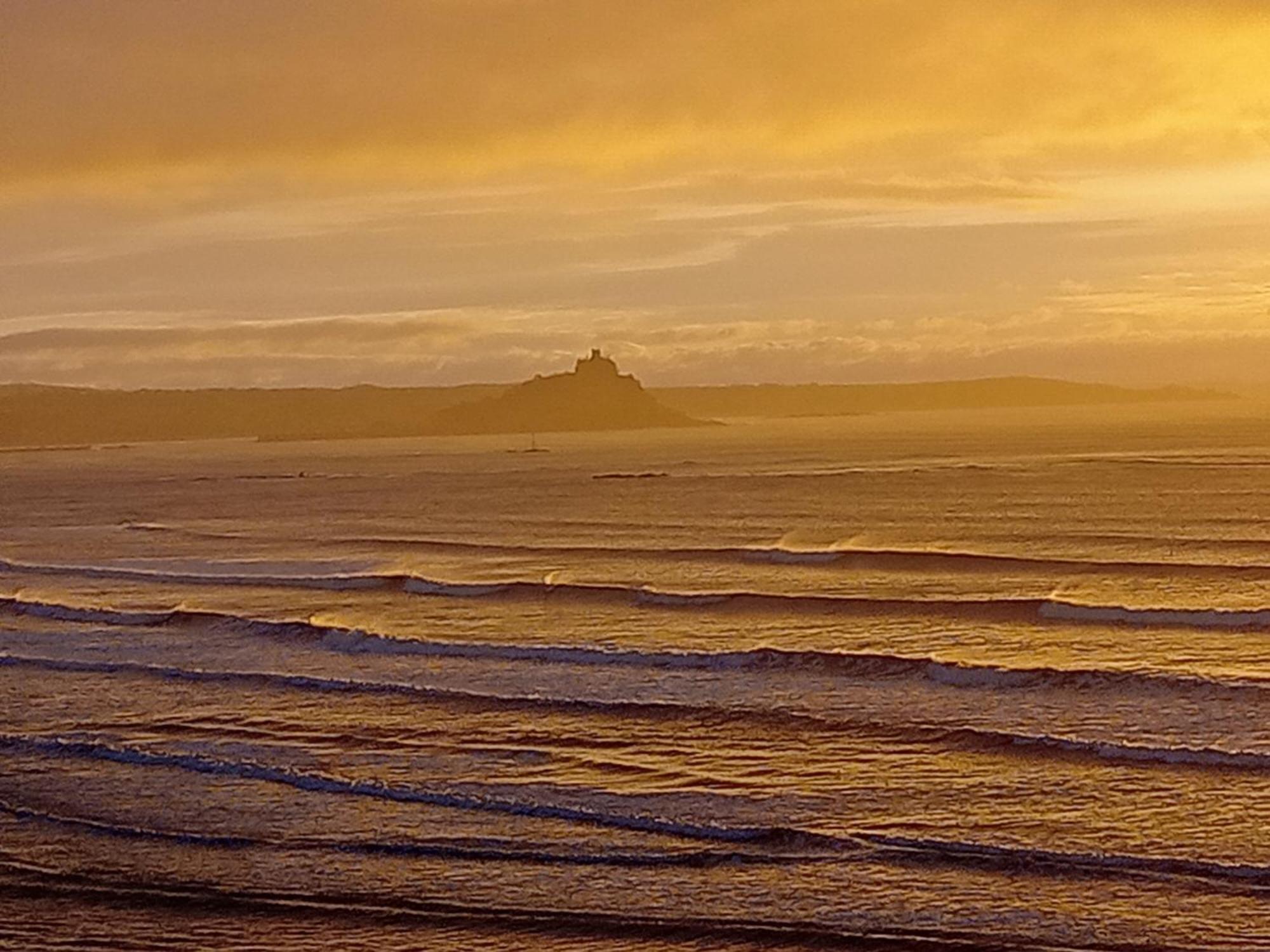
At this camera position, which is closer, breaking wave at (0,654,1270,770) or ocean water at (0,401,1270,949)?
ocean water at (0,401,1270,949)

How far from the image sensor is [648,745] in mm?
18500

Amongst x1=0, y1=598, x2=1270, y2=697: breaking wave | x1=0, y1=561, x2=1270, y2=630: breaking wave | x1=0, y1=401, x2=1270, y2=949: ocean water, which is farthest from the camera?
Result: x1=0, y1=561, x2=1270, y2=630: breaking wave

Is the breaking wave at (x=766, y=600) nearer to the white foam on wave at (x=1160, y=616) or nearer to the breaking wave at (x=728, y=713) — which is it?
the white foam on wave at (x=1160, y=616)

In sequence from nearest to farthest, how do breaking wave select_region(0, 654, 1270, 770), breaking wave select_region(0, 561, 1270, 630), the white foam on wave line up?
breaking wave select_region(0, 654, 1270, 770), the white foam on wave, breaking wave select_region(0, 561, 1270, 630)

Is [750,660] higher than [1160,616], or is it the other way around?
[1160,616]

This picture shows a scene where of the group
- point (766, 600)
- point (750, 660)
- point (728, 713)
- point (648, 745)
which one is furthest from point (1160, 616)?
point (648, 745)

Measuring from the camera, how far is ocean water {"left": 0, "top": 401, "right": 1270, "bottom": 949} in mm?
12625

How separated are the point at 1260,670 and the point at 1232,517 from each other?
28.1 m

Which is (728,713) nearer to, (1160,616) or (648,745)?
(648,745)

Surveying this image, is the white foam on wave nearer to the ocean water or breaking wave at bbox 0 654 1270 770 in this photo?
the ocean water

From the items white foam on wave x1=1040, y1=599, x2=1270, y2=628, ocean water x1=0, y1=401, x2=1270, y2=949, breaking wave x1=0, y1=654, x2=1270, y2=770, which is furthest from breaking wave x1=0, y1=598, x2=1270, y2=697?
white foam on wave x1=1040, y1=599, x2=1270, y2=628

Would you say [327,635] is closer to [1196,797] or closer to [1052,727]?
[1052,727]

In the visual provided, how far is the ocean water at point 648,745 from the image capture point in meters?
12.6

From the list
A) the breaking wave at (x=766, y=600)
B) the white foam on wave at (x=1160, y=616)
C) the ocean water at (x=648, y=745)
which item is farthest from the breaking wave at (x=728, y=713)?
the breaking wave at (x=766, y=600)
